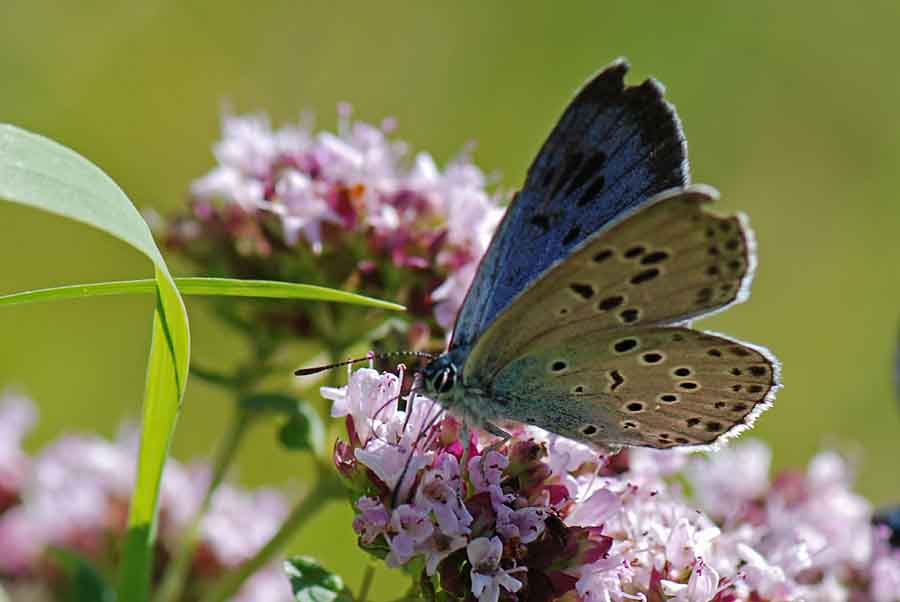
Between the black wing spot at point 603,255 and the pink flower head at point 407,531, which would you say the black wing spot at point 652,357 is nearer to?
the black wing spot at point 603,255

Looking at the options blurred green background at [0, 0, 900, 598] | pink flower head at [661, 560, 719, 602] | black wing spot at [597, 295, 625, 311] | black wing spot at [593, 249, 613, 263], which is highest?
blurred green background at [0, 0, 900, 598]

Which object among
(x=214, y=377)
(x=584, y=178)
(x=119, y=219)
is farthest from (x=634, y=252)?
(x=214, y=377)

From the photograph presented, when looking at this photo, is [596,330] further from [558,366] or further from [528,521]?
[528,521]

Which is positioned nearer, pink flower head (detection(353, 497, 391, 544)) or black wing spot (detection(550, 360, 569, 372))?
pink flower head (detection(353, 497, 391, 544))

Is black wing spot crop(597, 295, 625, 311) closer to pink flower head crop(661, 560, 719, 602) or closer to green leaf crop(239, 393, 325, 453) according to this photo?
pink flower head crop(661, 560, 719, 602)

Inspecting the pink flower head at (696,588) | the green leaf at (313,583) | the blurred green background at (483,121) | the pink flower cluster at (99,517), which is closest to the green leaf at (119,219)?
the green leaf at (313,583)

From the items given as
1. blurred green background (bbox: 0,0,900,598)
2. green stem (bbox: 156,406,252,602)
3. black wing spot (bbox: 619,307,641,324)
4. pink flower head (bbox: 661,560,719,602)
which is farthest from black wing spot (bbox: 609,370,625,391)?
blurred green background (bbox: 0,0,900,598)

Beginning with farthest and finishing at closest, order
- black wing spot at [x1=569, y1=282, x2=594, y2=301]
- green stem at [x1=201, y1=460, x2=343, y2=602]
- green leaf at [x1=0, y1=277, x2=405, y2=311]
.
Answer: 1. green stem at [x1=201, y1=460, x2=343, y2=602]
2. black wing spot at [x1=569, y1=282, x2=594, y2=301]
3. green leaf at [x1=0, y1=277, x2=405, y2=311]
